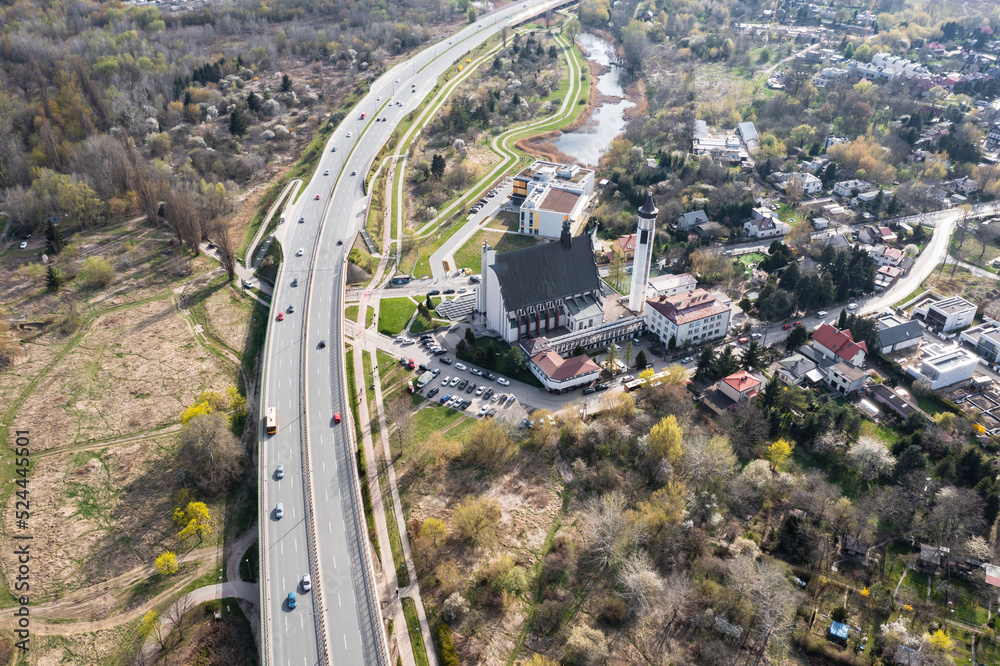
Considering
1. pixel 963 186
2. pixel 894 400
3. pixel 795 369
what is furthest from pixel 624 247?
pixel 963 186

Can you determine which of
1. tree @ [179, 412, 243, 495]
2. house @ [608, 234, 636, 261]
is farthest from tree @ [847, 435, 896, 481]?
tree @ [179, 412, 243, 495]

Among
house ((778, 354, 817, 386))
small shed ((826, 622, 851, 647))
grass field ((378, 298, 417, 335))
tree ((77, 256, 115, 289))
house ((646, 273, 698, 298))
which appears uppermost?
tree ((77, 256, 115, 289))

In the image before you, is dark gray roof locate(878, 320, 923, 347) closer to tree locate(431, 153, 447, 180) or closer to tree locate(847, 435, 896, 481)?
tree locate(847, 435, 896, 481)

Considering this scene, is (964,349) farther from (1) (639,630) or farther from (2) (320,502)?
(2) (320,502)

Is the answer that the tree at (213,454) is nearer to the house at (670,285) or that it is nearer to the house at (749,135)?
the house at (670,285)

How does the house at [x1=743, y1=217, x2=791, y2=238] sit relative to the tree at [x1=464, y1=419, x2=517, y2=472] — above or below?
above

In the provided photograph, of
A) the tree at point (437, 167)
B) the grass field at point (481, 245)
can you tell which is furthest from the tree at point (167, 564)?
the tree at point (437, 167)

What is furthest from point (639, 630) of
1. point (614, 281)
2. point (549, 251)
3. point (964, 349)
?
point (964, 349)
